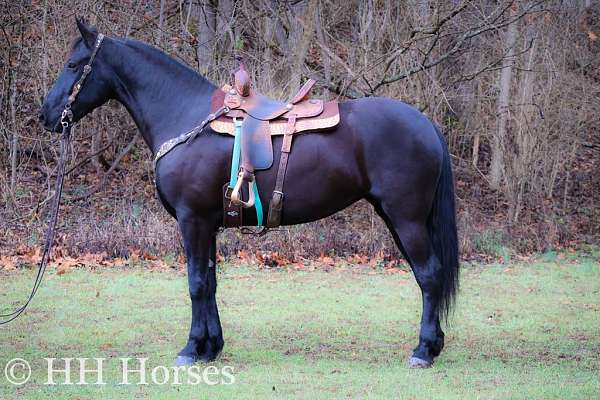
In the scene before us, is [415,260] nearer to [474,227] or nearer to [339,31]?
[474,227]

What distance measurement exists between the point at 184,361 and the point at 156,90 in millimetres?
1941

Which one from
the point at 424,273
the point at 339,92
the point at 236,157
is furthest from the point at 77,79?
the point at 339,92

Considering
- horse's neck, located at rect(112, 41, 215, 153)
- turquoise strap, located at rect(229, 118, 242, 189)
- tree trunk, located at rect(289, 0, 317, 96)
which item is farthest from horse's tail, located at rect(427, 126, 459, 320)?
tree trunk, located at rect(289, 0, 317, 96)

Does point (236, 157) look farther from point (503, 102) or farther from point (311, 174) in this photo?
point (503, 102)

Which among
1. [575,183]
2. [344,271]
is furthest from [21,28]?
[575,183]

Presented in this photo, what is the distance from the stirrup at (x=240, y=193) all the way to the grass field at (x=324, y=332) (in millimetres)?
1133

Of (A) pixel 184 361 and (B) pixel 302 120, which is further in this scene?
(B) pixel 302 120

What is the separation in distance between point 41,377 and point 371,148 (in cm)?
267

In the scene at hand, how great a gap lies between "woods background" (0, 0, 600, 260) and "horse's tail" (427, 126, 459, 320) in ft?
16.3

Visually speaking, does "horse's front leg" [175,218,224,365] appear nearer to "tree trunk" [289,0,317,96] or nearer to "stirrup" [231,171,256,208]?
"stirrup" [231,171,256,208]

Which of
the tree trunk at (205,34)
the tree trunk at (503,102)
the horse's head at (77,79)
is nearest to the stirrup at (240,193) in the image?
the horse's head at (77,79)

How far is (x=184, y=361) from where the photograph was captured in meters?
5.69

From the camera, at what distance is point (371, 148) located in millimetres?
5742

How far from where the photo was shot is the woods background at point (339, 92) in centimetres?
1146
